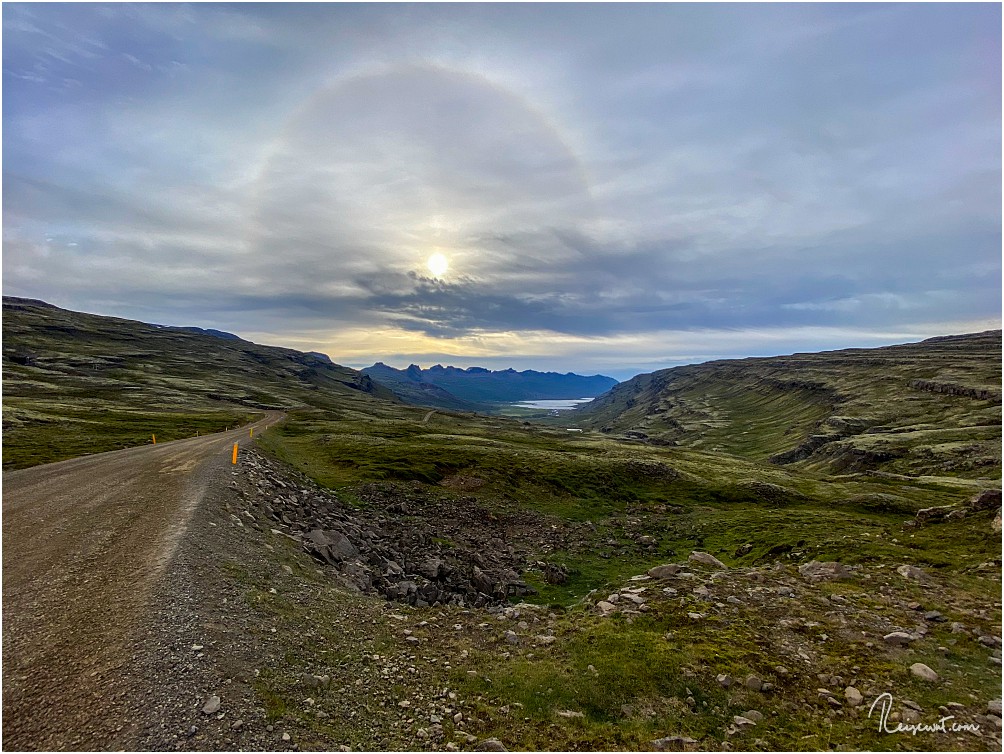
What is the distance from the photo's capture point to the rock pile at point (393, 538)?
23.4 m

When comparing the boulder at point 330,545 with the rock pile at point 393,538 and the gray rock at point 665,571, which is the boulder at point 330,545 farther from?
the gray rock at point 665,571

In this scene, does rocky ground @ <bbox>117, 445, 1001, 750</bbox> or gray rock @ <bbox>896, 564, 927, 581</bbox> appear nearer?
rocky ground @ <bbox>117, 445, 1001, 750</bbox>

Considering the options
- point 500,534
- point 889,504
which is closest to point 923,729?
point 500,534

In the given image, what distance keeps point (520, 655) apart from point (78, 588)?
1454cm

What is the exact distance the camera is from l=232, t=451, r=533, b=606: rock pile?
76.8 ft

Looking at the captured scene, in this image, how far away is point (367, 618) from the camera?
1695 cm

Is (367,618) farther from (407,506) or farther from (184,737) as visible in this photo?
(407,506)

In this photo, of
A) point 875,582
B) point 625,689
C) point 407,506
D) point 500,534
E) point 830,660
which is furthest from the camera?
point 407,506

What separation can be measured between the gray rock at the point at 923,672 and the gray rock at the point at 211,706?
727 inches

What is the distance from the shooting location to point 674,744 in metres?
10.7

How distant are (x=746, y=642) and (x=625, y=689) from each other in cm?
522

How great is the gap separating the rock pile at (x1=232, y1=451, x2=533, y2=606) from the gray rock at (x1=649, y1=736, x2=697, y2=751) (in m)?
13.2
